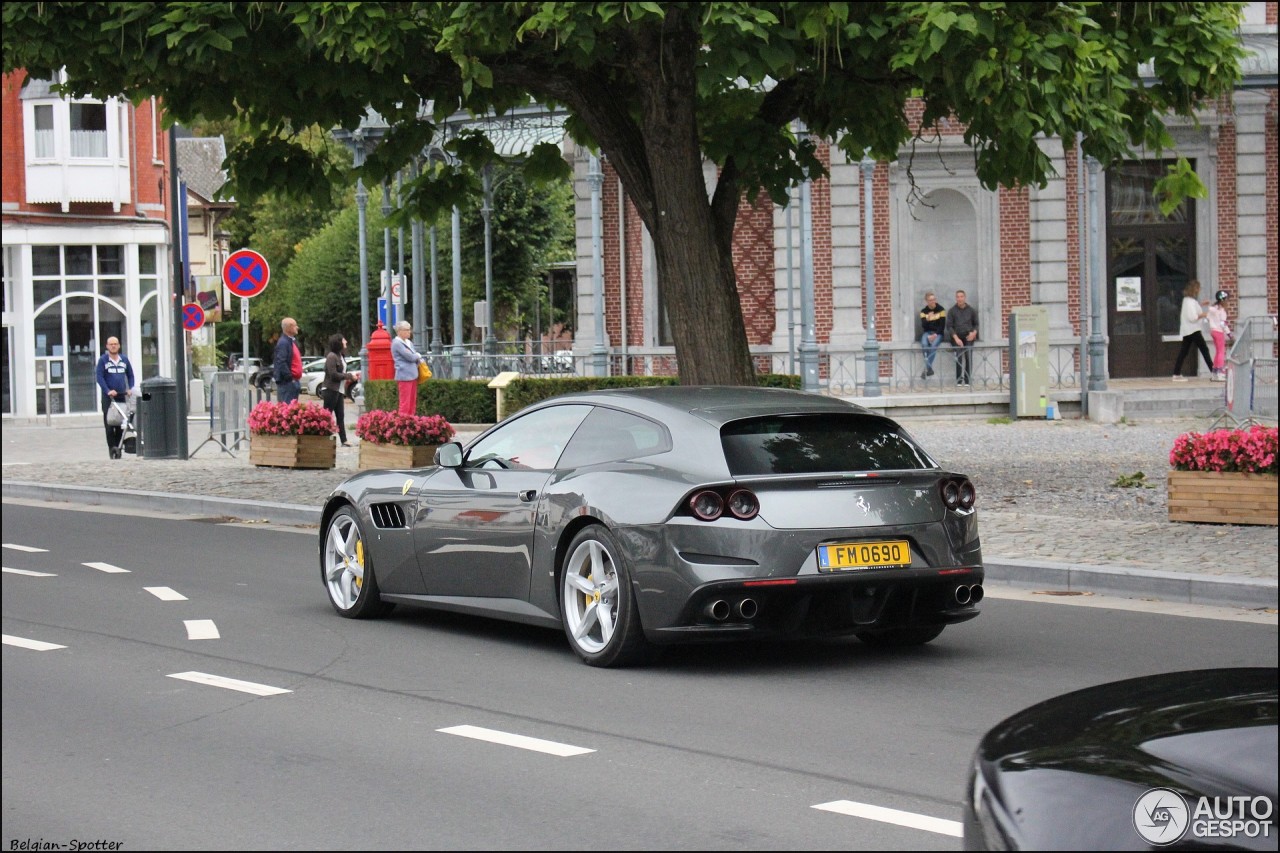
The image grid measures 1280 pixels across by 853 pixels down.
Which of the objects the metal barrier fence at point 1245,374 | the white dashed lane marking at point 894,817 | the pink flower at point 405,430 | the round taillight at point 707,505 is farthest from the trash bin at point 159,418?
the white dashed lane marking at point 894,817

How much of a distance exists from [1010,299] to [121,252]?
24.7 metres

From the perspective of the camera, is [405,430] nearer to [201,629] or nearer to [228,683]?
[201,629]

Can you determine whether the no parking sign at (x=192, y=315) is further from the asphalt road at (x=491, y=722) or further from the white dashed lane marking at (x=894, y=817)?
the white dashed lane marking at (x=894, y=817)

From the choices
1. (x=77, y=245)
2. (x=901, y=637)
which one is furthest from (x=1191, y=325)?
(x=77, y=245)

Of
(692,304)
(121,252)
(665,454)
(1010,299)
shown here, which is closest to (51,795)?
(665,454)

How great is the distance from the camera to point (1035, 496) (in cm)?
1554

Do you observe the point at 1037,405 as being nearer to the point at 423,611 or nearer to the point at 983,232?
the point at 983,232

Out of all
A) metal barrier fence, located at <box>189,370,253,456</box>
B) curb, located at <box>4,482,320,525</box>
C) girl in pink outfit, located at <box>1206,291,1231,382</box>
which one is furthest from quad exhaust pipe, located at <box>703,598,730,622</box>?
girl in pink outfit, located at <box>1206,291,1231,382</box>

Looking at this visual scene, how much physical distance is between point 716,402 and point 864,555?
120 cm

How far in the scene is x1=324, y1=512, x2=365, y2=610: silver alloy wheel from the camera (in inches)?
389

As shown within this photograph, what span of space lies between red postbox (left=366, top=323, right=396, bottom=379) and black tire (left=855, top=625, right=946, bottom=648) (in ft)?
65.0

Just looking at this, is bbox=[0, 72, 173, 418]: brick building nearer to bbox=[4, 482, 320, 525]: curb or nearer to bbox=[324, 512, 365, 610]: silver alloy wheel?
bbox=[4, 482, 320, 525]: curb

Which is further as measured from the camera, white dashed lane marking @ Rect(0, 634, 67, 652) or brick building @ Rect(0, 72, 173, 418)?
brick building @ Rect(0, 72, 173, 418)

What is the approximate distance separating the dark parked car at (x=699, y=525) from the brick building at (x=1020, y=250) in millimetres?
21579
